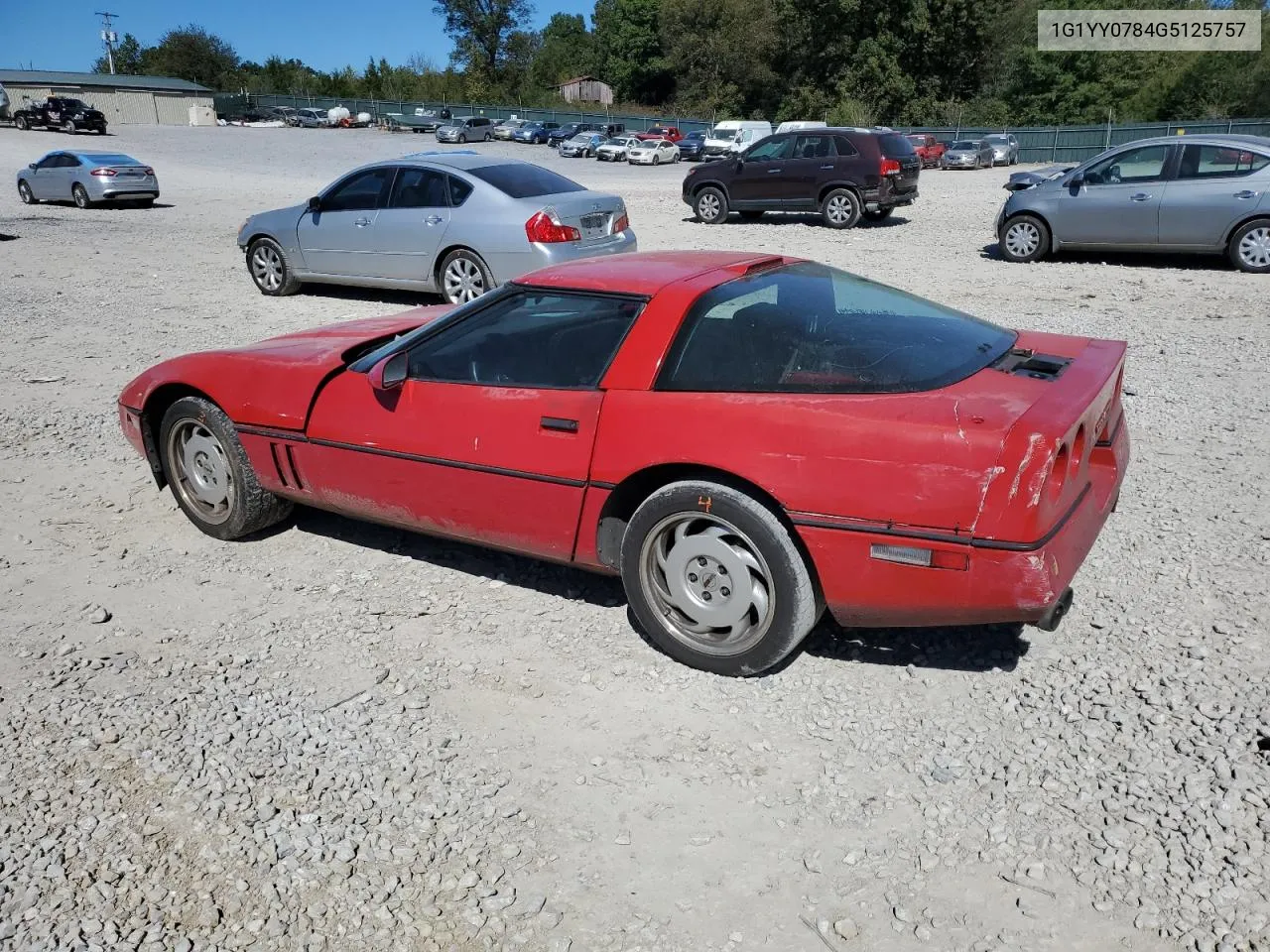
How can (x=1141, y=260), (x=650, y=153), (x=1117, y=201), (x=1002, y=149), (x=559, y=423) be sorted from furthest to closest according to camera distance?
(x=650, y=153)
(x=1002, y=149)
(x=1141, y=260)
(x=1117, y=201)
(x=559, y=423)

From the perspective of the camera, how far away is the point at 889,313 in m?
3.90

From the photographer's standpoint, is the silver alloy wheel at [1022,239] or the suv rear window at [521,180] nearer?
the suv rear window at [521,180]

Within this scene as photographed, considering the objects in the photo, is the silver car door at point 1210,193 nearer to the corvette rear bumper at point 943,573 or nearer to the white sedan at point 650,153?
the corvette rear bumper at point 943,573

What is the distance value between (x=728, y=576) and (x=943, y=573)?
74cm

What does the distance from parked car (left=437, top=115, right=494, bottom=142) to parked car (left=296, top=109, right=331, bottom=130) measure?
15.0 metres

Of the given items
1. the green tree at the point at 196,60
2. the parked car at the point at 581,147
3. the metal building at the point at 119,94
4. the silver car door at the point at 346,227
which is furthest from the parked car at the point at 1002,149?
the green tree at the point at 196,60

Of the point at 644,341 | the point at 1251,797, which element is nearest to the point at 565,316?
the point at 644,341

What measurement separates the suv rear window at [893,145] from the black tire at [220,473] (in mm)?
15037

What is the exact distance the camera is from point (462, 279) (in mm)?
10219

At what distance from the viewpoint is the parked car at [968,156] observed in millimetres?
40438

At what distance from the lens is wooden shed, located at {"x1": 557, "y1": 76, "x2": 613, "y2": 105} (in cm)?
9407

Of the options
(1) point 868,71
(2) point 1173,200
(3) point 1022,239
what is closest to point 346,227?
(3) point 1022,239

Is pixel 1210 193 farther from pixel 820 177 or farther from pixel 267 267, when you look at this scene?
pixel 267 267

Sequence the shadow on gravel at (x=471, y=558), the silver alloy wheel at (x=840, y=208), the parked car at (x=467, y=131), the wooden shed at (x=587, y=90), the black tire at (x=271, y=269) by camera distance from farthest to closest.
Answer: the wooden shed at (x=587, y=90) < the parked car at (x=467, y=131) < the silver alloy wheel at (x=840, y=208) < the black tire at (x=271, y=269) < the shadow on gravel at (x=471, y=558)
